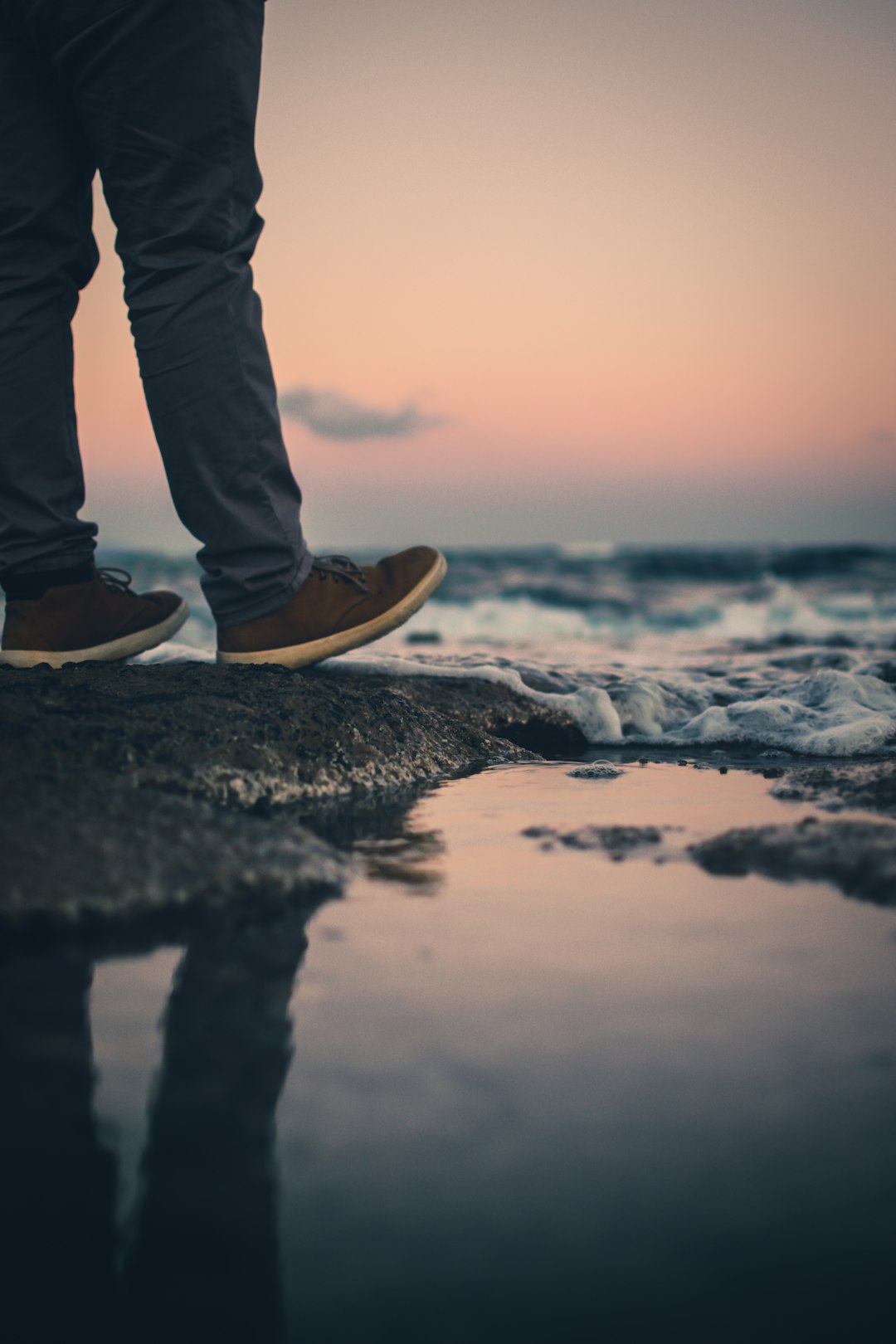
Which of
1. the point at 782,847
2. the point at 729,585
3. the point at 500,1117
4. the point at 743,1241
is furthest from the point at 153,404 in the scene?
the point at 729,585

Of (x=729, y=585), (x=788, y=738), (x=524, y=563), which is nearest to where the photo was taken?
(x=788, y=738)

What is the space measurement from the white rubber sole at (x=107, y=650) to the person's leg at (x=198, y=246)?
33 cm

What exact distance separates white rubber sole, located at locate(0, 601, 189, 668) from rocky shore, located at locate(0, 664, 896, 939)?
0.24 meters

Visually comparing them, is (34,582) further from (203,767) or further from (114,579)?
(203,767)

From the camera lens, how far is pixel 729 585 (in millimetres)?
16250

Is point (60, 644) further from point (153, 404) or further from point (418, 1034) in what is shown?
point (418, 1034)

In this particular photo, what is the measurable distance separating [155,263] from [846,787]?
1.71 metres

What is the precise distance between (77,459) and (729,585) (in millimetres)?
15112

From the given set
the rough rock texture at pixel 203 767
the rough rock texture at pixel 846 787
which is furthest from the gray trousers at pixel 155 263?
the rough rock texture at pixel 846 787

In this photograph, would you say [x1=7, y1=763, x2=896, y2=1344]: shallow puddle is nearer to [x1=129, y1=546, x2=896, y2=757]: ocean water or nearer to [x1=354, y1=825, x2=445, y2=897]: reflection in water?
[x1=354, y1=825, x2=445, y2=897]: reflection in water

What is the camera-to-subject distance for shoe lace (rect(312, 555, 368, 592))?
226 centimetres

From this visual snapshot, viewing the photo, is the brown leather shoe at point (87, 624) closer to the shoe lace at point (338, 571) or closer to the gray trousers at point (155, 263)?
the gray trousers at point (155, 263)

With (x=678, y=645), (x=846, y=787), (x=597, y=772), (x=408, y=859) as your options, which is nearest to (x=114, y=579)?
(x=597, y=772)

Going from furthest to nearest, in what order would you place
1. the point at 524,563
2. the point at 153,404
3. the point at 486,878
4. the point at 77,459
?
the point at 524,563, the point at 77,459, the point at 153,404, the point at 486,878
